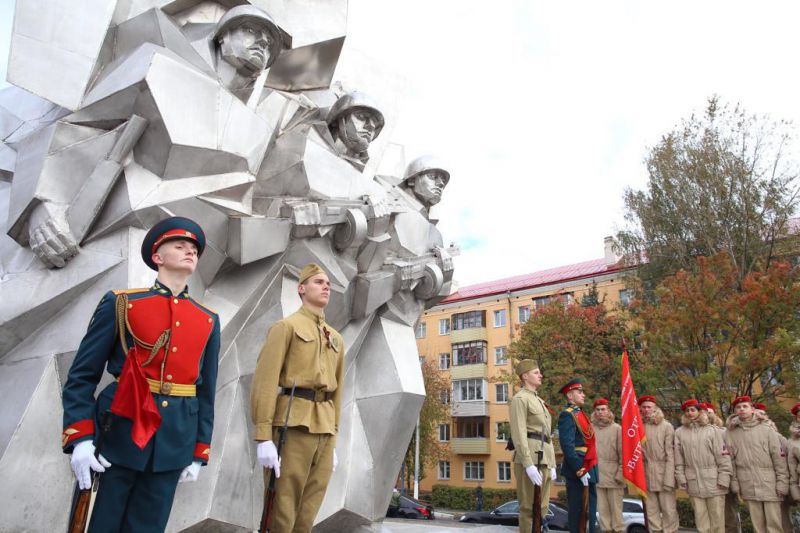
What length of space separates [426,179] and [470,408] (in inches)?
1399

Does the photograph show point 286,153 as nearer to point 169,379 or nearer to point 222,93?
point 222,93

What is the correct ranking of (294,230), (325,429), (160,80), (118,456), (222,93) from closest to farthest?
(118,456) → (325,429) → (160,80) → (222,93) → (294,230)

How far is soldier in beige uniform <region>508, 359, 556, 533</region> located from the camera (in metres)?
7.44

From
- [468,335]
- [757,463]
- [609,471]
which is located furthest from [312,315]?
[468,335]

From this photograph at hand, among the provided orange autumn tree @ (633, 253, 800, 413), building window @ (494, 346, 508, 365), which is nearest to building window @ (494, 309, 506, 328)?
building window @ (494, 346, 508, 365)

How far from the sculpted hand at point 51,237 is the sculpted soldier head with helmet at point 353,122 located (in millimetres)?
3854

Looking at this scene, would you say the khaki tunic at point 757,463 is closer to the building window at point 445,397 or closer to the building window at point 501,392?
the building window at point 501,392

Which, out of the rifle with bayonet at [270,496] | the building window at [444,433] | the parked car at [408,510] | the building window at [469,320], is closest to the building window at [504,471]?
the building window at [444,433]

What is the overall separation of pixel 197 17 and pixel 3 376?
456 cm

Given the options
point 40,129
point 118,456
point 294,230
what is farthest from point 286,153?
point 118,456

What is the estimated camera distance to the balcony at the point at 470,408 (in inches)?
1709

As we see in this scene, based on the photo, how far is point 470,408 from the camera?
144 ft

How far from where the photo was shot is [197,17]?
7.77 metres

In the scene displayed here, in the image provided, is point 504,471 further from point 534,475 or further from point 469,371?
point 534,475
